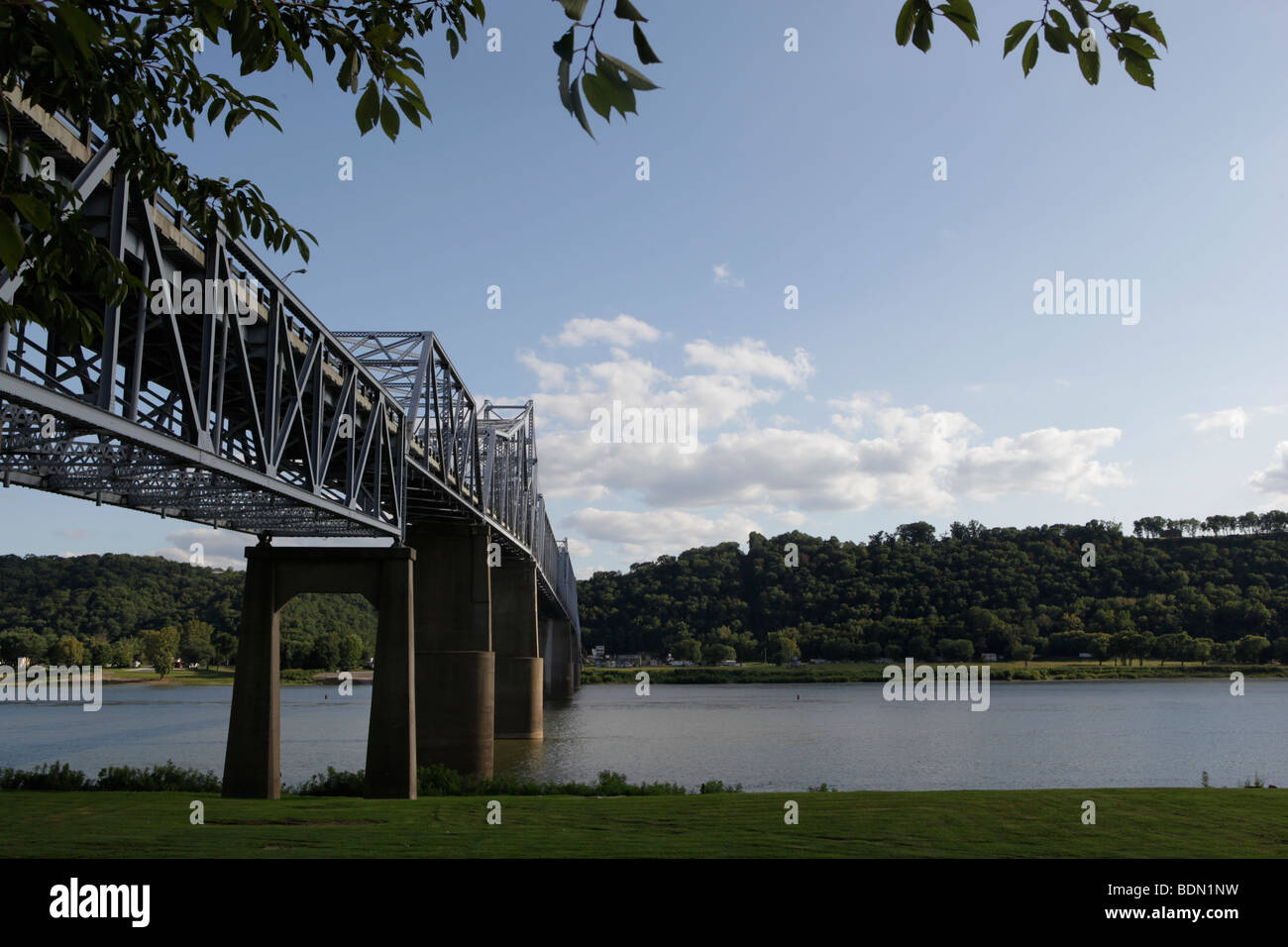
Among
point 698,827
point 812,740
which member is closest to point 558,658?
point 812,740

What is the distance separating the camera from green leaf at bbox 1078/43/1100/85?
14.7ft

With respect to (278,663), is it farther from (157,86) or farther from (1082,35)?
(1082,35)

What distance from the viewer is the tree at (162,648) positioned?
147 meters

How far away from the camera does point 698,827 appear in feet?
58.4

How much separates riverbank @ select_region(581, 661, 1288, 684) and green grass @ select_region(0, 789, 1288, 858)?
130653 mm

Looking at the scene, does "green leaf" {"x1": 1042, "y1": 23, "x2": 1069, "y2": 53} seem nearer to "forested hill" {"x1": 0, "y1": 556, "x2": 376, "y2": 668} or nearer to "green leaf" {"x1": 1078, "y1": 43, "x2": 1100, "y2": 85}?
"green leaf" {"x1": 1078, "y1": 43, "x2": 1100, "y2": 85}

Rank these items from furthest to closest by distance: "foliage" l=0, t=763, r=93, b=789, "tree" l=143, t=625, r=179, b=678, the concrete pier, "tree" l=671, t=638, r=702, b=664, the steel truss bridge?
"tree" l=671, t=638, r=702, b=664 < "tree" l=143, t=625, r=179, b=678 < the concrete pier < "foliage" l=0, t=763, r=93, b=789 < the steel truss bridge

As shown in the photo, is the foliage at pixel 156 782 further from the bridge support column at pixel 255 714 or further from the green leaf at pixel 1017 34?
the green leaf at pixel 1017 34

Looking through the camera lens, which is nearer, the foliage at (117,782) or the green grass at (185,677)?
the foliage at (117,782)

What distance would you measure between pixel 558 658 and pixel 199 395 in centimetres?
10776

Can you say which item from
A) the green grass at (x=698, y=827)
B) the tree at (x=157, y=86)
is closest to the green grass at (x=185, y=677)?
the green grass at (x=698, y=827)

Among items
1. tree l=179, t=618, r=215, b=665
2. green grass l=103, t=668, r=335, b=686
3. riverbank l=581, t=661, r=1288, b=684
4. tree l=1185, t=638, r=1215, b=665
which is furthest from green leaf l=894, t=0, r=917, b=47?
tree l=1185, t=638, r=1215, b=665

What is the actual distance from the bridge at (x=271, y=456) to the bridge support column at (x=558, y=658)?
57.2m

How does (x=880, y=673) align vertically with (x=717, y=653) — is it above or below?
below
